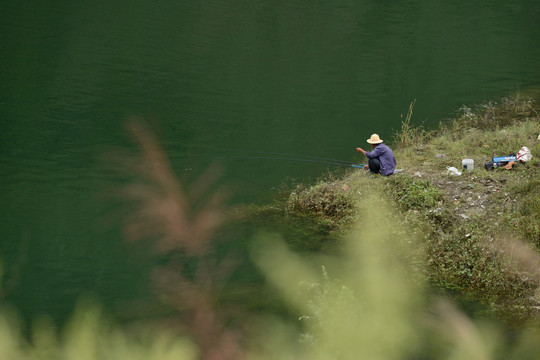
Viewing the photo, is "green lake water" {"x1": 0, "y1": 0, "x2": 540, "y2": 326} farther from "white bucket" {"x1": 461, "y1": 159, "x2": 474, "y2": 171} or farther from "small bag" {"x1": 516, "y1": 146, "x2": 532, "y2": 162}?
"small bag" {"x1": 516, "y1": 146, "x2": 532, "y2": 162}

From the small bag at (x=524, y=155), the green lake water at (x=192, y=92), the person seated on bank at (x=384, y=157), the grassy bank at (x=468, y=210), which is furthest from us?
the person seated on bank at (x=384, y=157)

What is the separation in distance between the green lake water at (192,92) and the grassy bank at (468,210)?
1462 millimetres

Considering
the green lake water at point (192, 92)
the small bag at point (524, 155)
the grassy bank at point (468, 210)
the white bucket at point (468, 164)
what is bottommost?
the green lake water at point (192, 92)

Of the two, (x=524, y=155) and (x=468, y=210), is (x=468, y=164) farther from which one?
(x=468, y=210)

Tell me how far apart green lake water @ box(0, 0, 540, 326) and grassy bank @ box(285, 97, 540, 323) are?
57.6 inches

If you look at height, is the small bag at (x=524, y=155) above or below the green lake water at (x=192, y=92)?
above

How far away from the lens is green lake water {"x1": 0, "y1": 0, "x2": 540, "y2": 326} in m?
8.20

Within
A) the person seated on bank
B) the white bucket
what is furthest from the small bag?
the person seated on bank

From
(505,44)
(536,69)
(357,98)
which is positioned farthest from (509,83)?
(505,44)

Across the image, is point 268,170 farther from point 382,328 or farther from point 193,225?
point 382,328

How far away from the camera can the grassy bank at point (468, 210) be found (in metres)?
6.79

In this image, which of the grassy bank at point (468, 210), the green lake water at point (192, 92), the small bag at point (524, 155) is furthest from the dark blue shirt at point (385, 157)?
the green lake water at point (192, 92)

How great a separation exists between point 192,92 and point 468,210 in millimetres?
8879

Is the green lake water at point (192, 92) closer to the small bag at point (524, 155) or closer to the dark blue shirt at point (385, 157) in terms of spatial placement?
the dark blue shirt at point (385, 157)
